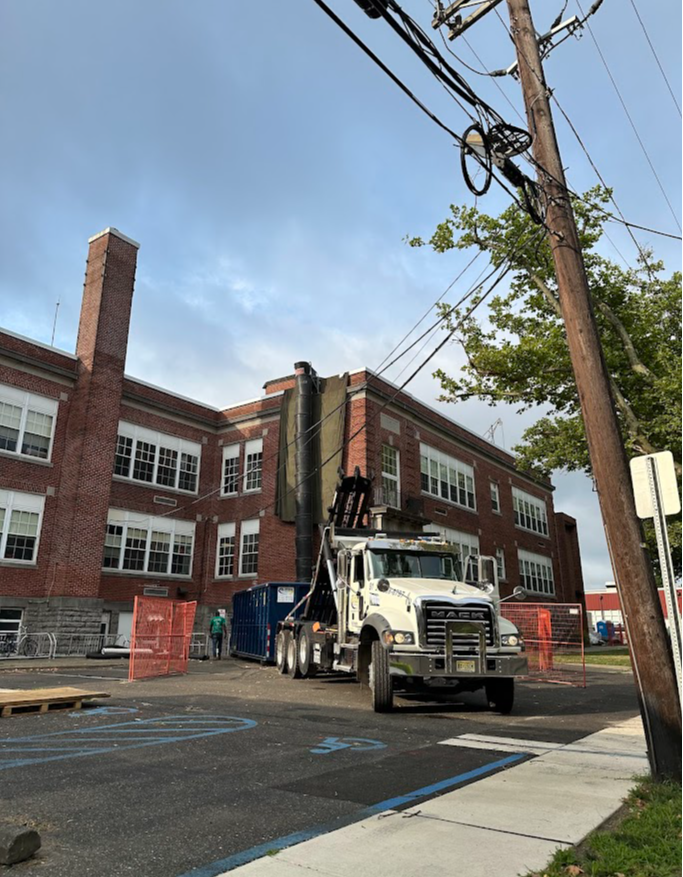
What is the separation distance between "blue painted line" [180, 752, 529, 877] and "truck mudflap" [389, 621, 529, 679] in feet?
11.6

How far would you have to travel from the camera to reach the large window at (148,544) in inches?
1115

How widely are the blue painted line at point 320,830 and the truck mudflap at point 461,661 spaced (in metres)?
3.53

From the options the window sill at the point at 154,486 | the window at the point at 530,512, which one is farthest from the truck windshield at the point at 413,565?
the window at the point at 530,512

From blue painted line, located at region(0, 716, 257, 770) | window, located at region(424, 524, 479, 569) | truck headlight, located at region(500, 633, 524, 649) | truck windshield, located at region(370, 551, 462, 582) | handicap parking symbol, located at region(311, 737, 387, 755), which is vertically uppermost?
window, located at region(424, 524, 479, 569)

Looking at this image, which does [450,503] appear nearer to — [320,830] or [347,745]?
[347,745]

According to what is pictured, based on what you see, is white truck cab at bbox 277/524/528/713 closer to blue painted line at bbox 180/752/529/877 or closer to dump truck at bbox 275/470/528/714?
dump truck at bbox 275/470/528/714

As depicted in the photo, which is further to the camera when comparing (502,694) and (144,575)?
(144,575)

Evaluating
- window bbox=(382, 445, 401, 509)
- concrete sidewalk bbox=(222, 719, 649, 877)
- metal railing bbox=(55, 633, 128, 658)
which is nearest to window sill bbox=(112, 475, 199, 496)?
metal railing bbox=(55, 633, 128, 658)

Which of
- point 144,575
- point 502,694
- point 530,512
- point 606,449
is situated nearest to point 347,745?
point 502,694

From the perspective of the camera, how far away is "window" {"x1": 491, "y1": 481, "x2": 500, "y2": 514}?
4025 cm

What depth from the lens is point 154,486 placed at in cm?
3048

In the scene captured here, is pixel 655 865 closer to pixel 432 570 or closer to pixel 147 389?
pixel 432 570

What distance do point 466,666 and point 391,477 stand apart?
19.6 m

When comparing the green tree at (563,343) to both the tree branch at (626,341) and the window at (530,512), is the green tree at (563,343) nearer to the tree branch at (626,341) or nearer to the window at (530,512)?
the tree branch at (626,341)
